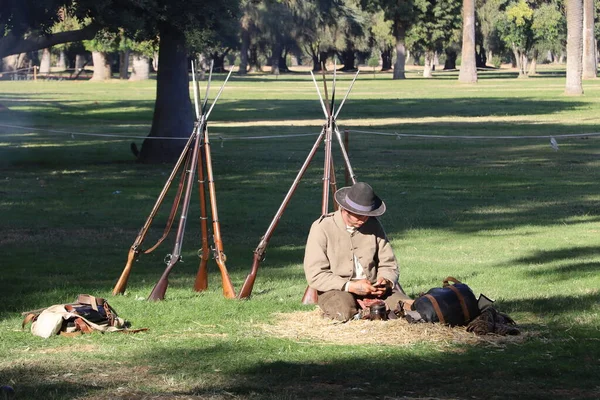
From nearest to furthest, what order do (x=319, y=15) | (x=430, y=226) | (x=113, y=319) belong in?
(x=113, y=319), (x=430, y=226), (x=319, y=15)

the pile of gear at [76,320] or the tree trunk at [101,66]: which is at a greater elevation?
the tree trunk at [101,66]

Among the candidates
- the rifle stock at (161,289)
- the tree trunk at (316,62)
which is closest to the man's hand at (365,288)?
the rifle stock at (161,289)

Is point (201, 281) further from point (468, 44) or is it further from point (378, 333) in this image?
point (468, 44)

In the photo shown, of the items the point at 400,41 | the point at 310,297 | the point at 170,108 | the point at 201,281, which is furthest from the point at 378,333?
the point at 400,41

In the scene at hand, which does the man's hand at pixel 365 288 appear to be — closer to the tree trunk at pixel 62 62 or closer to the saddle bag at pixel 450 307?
the saddle bag at pixel 450 307

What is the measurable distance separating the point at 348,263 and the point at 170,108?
16.7 m

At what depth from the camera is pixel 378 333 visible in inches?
338

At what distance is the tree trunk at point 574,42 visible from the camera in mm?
48750

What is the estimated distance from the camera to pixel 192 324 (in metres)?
9.12

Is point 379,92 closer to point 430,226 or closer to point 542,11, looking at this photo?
point 542,11

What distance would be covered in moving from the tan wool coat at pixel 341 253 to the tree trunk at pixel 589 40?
68548 millimetres

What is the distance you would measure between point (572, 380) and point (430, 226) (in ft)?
28.3

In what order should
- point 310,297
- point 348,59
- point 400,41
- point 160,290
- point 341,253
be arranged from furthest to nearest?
point 348,59, point 400,41, point 160,290, point 310,297, point 341,253

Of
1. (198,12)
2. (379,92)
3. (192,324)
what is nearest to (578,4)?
(379,92)
